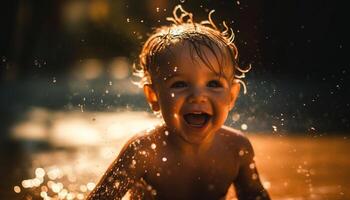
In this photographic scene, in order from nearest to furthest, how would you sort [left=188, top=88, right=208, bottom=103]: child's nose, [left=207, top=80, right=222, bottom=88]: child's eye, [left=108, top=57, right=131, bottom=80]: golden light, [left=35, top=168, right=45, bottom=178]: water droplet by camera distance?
[left=188, top=88, right=208, bottom=103]: child's nose < [left=207, top=80, right=222, bottom=88]: child's eye < [left=35, top=168, right=45, bottom=178]: water droplet < [left=108, top=57, right=131, bottom=80]: golden light

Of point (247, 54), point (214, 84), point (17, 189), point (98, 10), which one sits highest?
point (98, 10)

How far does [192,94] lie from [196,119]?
119mm

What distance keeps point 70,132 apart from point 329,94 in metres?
3.63

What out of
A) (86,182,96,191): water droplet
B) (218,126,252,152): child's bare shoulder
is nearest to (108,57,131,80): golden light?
(86,182,96,191): water droplet

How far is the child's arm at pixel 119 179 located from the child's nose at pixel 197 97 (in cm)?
41

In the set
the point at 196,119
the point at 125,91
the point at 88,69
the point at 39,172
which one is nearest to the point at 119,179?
the point at 196,119

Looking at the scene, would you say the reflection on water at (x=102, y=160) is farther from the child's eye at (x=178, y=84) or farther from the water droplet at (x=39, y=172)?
the child's eye at (x=178, y=84)

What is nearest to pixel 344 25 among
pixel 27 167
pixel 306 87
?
pixel 306 87

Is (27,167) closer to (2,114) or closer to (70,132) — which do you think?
(70,132)

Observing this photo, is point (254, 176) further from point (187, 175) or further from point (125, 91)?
point (125, 91)

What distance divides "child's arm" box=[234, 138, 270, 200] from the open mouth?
17.2 inches

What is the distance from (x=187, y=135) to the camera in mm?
3109

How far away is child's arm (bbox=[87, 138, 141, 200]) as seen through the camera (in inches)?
127

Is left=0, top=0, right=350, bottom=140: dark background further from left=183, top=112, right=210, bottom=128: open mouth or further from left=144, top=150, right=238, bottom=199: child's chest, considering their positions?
left=183, top=112, right=210, bottom=128: open mouth
